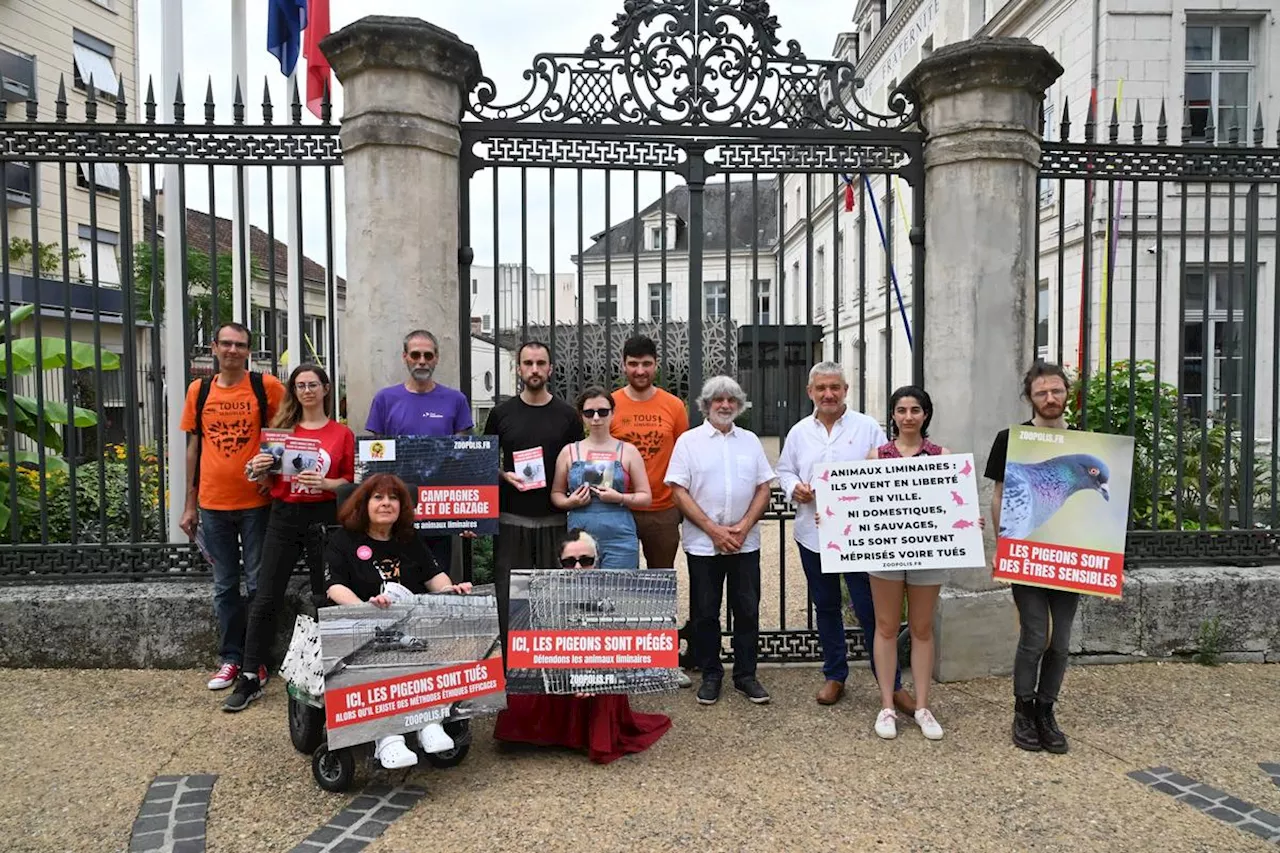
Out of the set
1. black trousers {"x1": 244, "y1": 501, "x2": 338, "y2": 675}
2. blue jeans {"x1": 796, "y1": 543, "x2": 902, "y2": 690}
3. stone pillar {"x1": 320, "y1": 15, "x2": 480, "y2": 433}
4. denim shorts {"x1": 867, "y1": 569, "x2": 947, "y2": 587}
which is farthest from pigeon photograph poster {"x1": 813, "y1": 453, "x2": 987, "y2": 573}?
black trousers {"x1": 244, "y1": 501, "x2": 338, "y2": 675}

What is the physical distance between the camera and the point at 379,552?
3.95m

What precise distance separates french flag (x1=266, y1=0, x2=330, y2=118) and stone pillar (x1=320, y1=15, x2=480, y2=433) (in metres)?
3.00

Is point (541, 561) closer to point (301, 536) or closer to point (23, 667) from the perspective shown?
point (301, 536)

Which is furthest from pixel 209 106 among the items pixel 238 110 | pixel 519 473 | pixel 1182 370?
pixel 1182 370

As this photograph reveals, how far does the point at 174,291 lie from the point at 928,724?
5349 millimetres

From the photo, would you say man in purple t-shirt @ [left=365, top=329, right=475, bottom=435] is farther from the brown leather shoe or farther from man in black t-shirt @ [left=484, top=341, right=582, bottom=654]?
the brown leather shoe

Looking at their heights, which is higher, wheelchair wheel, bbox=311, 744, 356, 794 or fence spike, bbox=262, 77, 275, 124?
fence spike, bbox=262, 77, 275, 124

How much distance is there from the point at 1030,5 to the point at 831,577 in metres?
14.3

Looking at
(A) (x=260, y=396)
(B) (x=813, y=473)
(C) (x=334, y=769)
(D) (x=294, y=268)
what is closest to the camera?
(C) (x=334, y=769)

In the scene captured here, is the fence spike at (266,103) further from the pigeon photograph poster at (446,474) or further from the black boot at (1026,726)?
the black boot at (1026,726)

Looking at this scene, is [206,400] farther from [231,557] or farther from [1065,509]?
[1065,509]

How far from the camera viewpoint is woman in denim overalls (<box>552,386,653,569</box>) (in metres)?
4.34

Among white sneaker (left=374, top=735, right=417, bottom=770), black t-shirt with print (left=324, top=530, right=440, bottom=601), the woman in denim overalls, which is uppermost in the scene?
the woman in denim overalls

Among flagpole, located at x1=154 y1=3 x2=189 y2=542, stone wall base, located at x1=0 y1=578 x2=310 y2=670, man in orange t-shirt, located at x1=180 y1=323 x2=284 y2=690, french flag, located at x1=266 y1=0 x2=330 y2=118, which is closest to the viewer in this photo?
man in orange t-shirt, located at x1=180 y1=323 x2=284 y2=690
